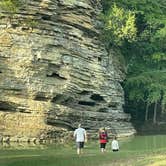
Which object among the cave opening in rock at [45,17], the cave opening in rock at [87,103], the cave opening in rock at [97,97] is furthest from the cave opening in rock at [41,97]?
the cave opening in rock at [45,17]

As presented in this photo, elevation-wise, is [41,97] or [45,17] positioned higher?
[45,17]

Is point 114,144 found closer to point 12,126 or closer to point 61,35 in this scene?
point 12,126

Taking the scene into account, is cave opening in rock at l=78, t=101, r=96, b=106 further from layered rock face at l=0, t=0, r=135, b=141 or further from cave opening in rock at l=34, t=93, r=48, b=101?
cave opening in rock at l=34, t=93, r=48, b=101

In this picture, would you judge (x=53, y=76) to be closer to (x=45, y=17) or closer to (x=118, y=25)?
(x=45, y=17)

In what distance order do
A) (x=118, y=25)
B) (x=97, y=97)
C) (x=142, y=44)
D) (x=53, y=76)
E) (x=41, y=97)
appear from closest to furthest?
1. (x=41, y=97)
2. (x=53, y=76)
3. (x=97, y=97)
4. (x=118, y=25)
5. (x=142, y=44)

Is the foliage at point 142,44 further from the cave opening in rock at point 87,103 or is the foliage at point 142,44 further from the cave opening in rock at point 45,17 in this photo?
the cave opening in rock at point 45,17

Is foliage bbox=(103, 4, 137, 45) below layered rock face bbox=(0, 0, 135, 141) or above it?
above

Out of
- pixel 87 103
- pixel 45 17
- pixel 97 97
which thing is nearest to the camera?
pixel 45 17

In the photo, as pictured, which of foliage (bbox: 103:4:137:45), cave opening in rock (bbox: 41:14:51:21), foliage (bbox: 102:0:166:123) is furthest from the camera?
foliage (bbox: 102:0:166:123)

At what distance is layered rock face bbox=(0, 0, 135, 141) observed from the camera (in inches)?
1443

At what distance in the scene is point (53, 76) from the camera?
129ft

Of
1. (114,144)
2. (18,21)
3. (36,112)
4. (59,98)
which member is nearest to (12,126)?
(36,112)

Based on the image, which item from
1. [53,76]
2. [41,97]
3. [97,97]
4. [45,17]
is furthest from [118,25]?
[41,97]

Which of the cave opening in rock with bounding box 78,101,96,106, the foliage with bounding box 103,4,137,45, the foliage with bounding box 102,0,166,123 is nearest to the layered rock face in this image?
the cave opening in rock with bounding box 78,101,96,106
